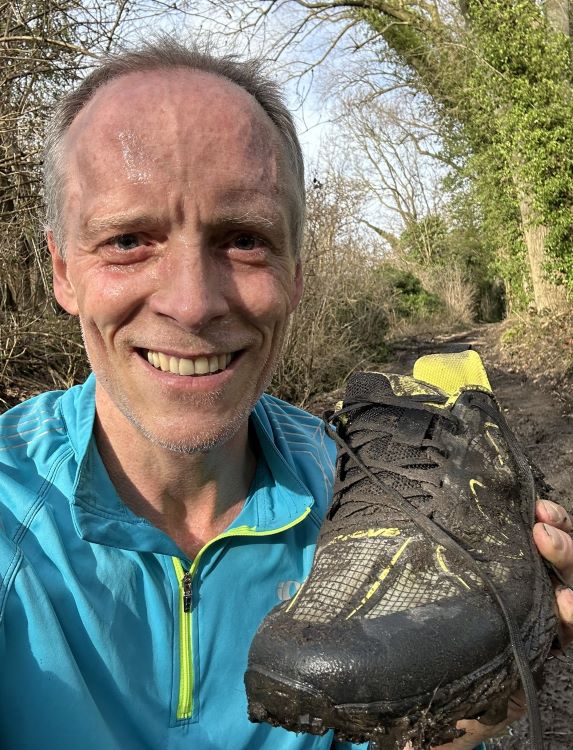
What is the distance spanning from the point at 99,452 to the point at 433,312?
2456cm

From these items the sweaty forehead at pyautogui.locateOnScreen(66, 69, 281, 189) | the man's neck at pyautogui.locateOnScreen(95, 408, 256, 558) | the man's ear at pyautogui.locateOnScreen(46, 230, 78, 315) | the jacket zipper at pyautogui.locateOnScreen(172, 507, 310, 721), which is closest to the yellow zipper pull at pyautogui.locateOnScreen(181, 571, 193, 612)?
the jacket zipper at pyautogui.locateOnScreen(172, 507, 310, 721)

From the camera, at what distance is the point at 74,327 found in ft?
22.9

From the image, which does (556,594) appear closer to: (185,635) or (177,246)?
(185,635)

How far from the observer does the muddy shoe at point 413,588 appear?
1.33 metres

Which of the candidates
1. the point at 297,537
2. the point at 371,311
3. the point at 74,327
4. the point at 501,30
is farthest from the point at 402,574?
the point at 501,30

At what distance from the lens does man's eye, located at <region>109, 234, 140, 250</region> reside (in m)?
1.68

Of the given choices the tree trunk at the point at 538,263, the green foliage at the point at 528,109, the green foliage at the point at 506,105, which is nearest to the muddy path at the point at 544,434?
the tree trunk at the point at 538,263

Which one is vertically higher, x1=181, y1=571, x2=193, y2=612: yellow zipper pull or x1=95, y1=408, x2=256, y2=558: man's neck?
x1=95, y1=408, x2=256, y2=558: man's neck

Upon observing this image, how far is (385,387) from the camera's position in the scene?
1921 millimetres

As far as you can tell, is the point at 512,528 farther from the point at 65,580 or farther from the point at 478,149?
the point at 478,149

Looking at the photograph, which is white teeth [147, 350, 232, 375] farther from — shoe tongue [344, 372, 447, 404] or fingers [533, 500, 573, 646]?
fingers [533, 500, 573, 646]

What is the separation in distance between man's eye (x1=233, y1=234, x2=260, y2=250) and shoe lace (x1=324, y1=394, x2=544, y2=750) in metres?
0.54

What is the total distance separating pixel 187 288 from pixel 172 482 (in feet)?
1.94

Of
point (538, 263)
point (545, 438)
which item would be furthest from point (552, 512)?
point (538, 263)
